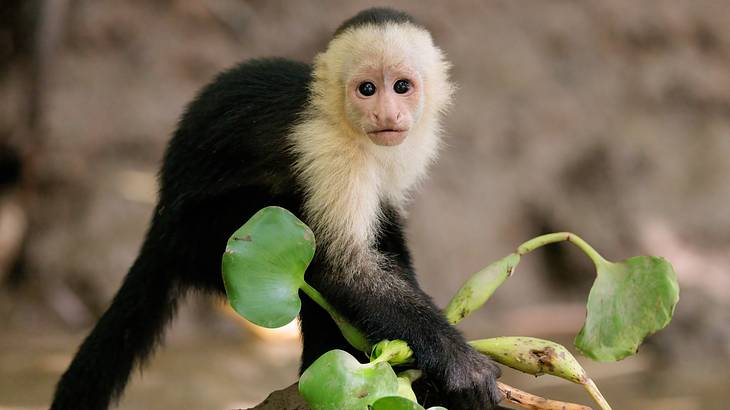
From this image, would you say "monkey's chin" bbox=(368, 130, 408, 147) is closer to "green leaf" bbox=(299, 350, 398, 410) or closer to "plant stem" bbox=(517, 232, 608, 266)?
"plant stem" bbox=(517, 232, 608, 266)

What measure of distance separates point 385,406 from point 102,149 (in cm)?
589

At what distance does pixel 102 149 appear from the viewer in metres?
8.12

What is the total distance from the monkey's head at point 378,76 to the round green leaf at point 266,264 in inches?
22.6

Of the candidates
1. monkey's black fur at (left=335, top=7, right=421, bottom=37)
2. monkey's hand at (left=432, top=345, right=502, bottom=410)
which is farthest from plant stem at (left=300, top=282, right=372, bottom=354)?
monkey's black fur at (left=335, top=7, right=421, bottom=37)

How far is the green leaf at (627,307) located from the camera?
3330mm

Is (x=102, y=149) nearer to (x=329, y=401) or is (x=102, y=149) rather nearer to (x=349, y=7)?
(x=349, y=7)

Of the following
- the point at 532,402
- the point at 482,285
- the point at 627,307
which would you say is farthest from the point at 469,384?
the point at 627,307

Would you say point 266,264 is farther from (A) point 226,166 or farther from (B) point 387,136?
(A) point 226,166

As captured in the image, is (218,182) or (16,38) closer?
(218,182)

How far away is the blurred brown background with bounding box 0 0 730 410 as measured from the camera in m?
7.63

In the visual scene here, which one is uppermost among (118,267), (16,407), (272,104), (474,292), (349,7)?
(349,7)

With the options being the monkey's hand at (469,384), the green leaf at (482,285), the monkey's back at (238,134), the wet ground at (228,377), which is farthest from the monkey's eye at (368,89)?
the wet ground at (228,377)

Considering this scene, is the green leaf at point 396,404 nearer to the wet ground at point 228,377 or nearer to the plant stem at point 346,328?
the plant stem at point 346,328

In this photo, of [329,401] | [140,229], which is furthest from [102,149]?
[329,401]
